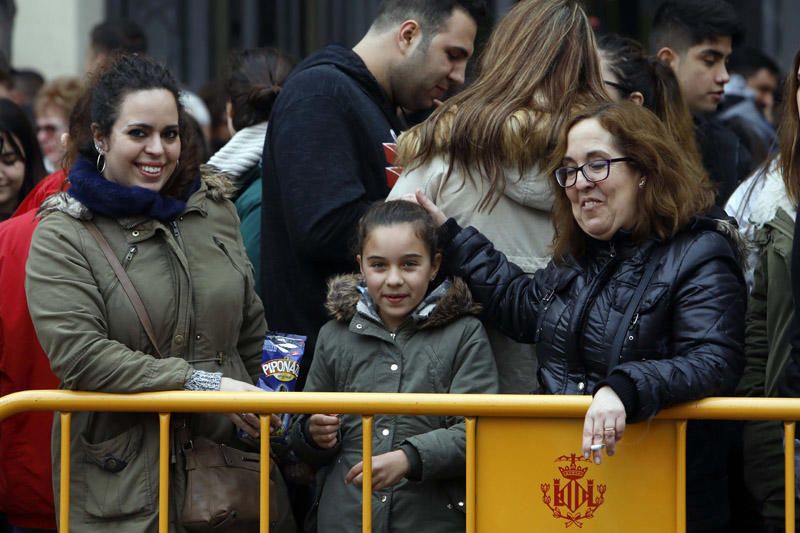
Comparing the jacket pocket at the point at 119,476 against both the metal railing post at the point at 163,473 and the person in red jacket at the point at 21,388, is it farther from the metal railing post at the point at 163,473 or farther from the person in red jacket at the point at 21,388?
the person in red jacket at the point at 21,388

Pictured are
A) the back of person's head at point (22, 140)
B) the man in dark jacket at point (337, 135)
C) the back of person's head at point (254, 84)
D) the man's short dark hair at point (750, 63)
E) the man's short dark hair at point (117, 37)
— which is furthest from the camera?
the man's short dark hair at point (750, 63)

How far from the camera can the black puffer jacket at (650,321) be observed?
366cm

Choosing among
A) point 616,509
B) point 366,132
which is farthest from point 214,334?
point 616,509

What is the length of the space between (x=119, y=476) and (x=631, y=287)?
61.8 inches

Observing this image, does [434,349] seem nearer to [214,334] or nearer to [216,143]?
[214,334]

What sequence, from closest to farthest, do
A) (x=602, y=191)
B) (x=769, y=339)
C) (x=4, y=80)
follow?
(x=602, y=191), (x=769, y=339), (x=4, y=80)

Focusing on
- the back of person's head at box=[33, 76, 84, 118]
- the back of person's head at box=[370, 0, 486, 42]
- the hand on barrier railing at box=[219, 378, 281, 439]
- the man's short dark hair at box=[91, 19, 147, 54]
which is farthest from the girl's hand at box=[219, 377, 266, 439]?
the man's short dark hair at box=[91, 19, 147, 54]

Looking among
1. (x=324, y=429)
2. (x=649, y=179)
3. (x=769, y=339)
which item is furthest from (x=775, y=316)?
(x=324, y=429)

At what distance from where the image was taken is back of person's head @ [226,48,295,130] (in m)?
5.73

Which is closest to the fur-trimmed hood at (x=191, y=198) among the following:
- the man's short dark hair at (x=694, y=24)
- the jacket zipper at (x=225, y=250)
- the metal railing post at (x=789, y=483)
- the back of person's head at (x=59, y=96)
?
the jacket zipper at (x=225, y=250)

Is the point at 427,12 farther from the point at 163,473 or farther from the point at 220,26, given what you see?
the point at 220,26

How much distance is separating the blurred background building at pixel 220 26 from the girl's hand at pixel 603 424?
300 inches

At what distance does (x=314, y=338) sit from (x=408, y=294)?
0.71m

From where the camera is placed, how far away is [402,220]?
4.25 meters
